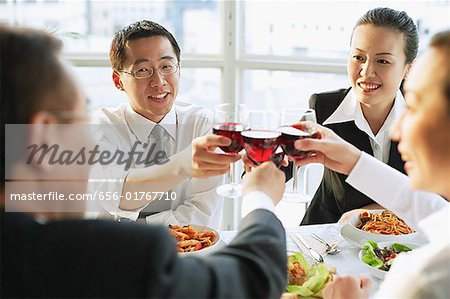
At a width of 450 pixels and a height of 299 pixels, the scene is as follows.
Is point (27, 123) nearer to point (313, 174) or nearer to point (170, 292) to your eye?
point (170, 292)

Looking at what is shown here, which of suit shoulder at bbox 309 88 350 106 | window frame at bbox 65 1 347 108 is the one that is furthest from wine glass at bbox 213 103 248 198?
window frame at bbox 65 1 347 108

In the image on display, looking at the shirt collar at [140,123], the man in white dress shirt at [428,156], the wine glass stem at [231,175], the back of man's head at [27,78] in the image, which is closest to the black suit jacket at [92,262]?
the back of man's head at [27,78]

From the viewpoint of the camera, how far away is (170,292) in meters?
0.96

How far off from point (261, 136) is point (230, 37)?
92.6 inches

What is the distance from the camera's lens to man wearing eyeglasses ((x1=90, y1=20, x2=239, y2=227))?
2086 mm

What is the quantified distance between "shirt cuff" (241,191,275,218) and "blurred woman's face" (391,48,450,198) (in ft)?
1.07

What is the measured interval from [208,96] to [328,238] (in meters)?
2.20

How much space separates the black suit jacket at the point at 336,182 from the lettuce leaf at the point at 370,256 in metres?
0.71

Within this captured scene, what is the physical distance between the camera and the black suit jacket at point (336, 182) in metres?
2.49

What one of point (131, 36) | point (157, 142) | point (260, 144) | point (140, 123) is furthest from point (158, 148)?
point (260, 144)

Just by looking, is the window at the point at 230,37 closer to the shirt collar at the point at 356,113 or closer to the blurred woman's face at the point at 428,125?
the shirt collar at the point at 356,113

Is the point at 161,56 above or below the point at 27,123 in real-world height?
above

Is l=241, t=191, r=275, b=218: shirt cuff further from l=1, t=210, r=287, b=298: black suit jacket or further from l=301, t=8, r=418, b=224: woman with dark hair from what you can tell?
l=301, t=8, r=418, b=224: woman with dark hair

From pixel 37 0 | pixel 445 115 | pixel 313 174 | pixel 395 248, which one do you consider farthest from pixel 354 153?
pixel 37 0
